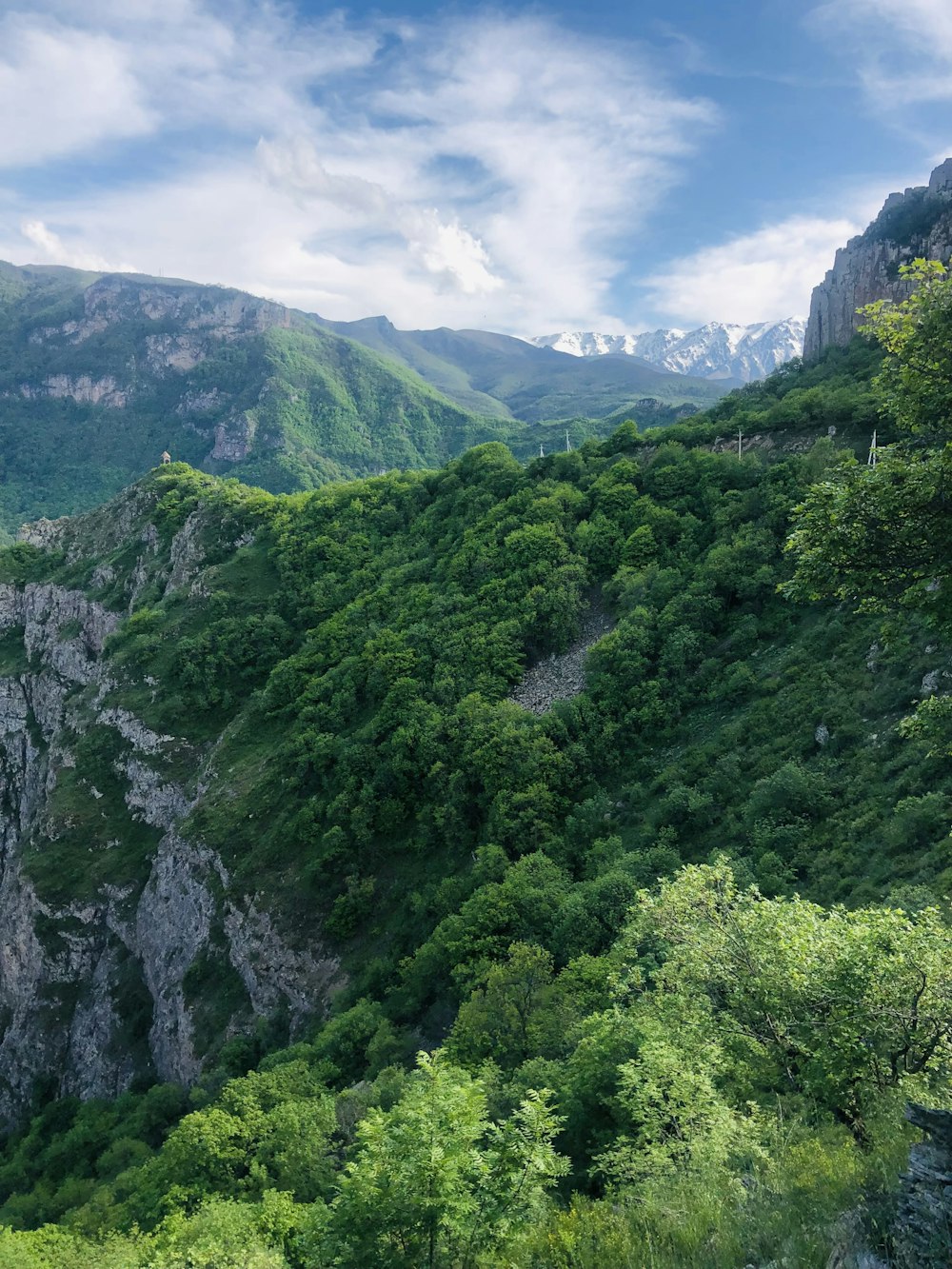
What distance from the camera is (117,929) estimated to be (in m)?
51.3

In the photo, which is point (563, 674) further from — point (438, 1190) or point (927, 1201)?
point (927, 1201)

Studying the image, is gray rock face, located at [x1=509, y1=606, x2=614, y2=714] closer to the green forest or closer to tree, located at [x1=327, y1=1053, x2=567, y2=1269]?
the green forest

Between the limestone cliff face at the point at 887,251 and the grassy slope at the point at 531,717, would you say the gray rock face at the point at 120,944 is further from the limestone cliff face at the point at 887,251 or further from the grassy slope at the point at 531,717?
the limestone cliff face at the point at 887,251

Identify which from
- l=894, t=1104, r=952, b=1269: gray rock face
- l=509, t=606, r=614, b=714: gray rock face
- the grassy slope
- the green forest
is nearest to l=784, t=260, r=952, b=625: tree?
the green forest

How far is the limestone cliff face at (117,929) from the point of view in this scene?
40.8 m

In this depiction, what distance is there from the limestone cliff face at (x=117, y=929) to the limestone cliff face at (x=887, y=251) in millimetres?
63054

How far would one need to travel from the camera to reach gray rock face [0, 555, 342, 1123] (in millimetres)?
40625

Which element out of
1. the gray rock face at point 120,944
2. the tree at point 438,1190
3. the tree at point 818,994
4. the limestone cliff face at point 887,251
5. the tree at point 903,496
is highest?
the limestone cliff face at point 887,251

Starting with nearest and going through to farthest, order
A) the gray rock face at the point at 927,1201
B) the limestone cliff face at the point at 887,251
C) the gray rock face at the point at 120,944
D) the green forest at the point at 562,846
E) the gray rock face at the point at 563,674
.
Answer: the gray rock face at the point at 927,1201, the green forest at the point at 562,846, the gray rock face at the point at 120,944, the gray rock face at the point at 563,674, the limestone cliff face at the point at 887,251

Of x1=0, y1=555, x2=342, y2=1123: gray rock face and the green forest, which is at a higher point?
the green forest

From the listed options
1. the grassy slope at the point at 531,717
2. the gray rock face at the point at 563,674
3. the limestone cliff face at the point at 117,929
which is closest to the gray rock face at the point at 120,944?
the limestone cliff face at the point at 117,929

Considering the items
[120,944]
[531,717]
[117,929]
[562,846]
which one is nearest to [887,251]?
[531,717]

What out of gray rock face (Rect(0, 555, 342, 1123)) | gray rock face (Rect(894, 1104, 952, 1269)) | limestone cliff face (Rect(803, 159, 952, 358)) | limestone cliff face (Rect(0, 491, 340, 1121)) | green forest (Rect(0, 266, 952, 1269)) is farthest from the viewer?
limestone cliff face (Rect(803, 159, 952, 358))

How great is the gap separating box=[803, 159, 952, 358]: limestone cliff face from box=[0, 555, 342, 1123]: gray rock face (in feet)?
206
